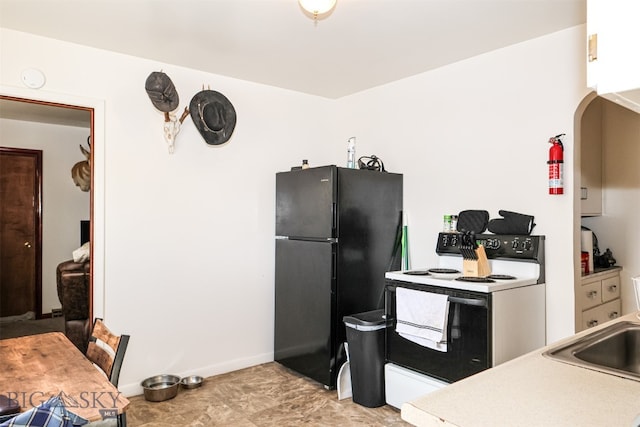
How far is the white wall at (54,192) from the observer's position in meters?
4.06

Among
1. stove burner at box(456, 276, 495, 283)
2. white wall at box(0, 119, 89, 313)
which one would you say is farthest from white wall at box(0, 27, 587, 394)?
white wall at box(0, 119, 89, 313)

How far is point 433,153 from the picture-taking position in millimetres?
3344

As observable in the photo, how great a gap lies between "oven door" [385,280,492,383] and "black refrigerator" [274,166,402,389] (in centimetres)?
57

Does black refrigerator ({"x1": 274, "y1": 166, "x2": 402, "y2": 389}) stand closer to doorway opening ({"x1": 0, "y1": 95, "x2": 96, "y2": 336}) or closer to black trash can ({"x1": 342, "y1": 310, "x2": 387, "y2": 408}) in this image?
black trash can ({"x1": 342, "y1": 310, "x2": 387, "y2": 408})

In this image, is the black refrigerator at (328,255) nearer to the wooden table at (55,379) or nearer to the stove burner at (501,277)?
the stove burner at (501,277)

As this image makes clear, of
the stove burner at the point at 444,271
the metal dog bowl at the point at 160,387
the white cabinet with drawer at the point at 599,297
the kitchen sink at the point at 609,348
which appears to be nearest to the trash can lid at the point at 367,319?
the stove burner at the point at 444,271

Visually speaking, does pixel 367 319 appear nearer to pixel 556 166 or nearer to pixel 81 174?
pixel 556 166

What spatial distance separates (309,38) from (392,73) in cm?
95

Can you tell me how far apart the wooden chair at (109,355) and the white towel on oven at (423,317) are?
5.47 ft

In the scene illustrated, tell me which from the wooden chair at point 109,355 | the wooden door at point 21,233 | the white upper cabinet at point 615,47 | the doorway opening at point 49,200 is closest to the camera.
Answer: the white upper cabinet at point 615,47

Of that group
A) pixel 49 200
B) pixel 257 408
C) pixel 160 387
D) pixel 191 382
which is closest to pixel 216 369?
pixel 191 382

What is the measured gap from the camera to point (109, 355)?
1781 millimetres

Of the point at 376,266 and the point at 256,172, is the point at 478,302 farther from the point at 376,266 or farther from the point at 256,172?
the point at 256,172

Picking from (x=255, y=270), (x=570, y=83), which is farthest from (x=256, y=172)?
(x=570, y=83)
